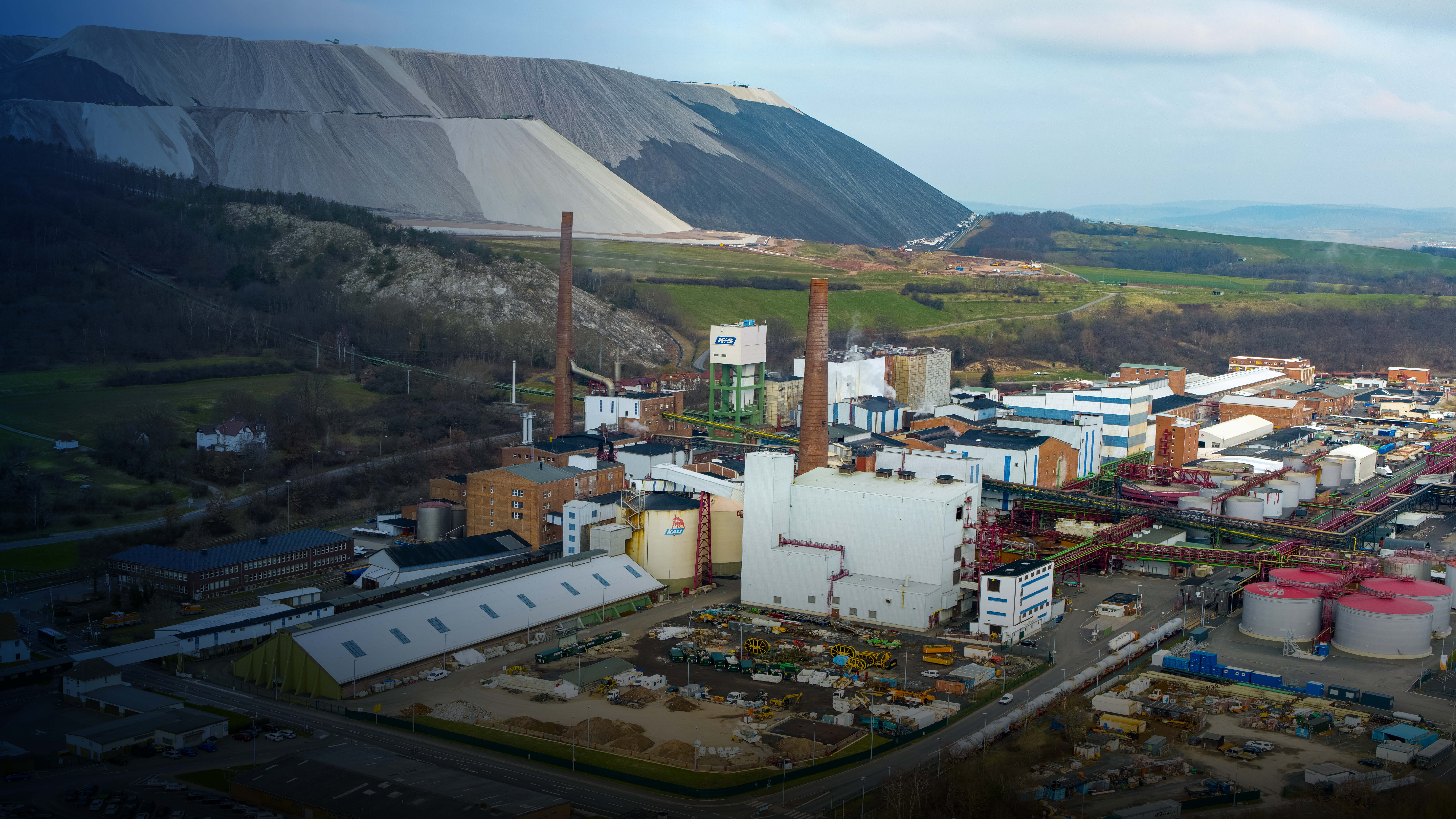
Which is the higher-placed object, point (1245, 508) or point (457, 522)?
point (1245, 508)

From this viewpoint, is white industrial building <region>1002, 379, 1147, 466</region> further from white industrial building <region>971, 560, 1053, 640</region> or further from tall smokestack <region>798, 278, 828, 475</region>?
white industrial building <region>971, 560, 1053, 640</region>

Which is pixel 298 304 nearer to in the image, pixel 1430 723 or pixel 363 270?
pixel 363 270

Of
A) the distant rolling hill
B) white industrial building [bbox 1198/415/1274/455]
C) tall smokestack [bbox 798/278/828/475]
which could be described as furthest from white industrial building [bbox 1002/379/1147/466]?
the distant rolling hill

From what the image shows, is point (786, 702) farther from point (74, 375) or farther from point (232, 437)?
point (74, 375)

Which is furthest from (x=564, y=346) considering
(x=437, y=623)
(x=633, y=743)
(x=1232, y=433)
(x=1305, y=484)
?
(x=1232, y=433)

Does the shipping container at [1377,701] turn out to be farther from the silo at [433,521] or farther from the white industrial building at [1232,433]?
the white industrial building at [1232,433]

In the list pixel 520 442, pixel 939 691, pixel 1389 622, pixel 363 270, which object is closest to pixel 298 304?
pixel 363 270
